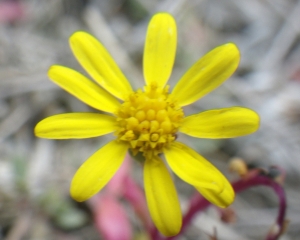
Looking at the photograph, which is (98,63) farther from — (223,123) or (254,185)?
(254,185)

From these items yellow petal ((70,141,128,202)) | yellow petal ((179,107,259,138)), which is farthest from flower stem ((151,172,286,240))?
yellow petal ((70,141,128,202))

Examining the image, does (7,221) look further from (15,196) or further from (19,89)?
(19,89)

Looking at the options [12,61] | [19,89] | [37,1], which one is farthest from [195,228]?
[37,1]

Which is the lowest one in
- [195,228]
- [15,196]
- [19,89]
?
[195,228]

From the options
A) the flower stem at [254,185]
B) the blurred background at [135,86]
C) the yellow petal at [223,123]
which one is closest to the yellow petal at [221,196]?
the yellow petal at [223,123]

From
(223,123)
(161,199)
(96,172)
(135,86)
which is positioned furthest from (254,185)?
(135,86)

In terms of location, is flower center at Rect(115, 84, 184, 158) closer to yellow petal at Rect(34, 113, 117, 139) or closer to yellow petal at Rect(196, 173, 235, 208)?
yellow petal at Rect(34, 113, 117, 139)
